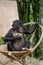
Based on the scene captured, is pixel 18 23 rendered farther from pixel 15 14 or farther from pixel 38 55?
pixel 38 55

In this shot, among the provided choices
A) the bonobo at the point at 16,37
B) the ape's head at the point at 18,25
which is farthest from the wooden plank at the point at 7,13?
the ape's head at the point at 18,25

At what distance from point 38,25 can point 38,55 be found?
219 cm

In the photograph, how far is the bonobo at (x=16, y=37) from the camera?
538 cm

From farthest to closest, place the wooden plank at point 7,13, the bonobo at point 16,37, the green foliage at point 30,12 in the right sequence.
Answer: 1. the green foliage at point 30,12
2. the wooden plank at point 7,13
3. the bonobo at point 16,37

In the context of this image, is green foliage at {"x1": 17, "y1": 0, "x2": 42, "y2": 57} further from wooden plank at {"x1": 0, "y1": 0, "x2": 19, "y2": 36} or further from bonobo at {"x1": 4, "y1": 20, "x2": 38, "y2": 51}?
bonobo at {"x1": 4, "y1": 20, "x2": 38, "y2": 51}

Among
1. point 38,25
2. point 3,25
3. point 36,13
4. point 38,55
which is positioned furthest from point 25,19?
point 38,25

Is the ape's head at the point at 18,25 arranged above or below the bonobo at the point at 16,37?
above

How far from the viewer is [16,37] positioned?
211 inches

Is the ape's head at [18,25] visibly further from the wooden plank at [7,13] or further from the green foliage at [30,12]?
the green foliage at [30,12]

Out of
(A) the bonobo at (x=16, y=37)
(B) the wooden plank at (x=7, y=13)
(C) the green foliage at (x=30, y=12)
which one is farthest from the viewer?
(C) the green foliage at (x=30, y=12)

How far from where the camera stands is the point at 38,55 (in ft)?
25.4

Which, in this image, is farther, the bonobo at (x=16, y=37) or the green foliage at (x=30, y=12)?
the green foliage at (x=30, y=12)

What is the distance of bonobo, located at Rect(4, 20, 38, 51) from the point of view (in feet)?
17.6

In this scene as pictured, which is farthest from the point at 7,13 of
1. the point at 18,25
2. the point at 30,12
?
the point at 18,25
